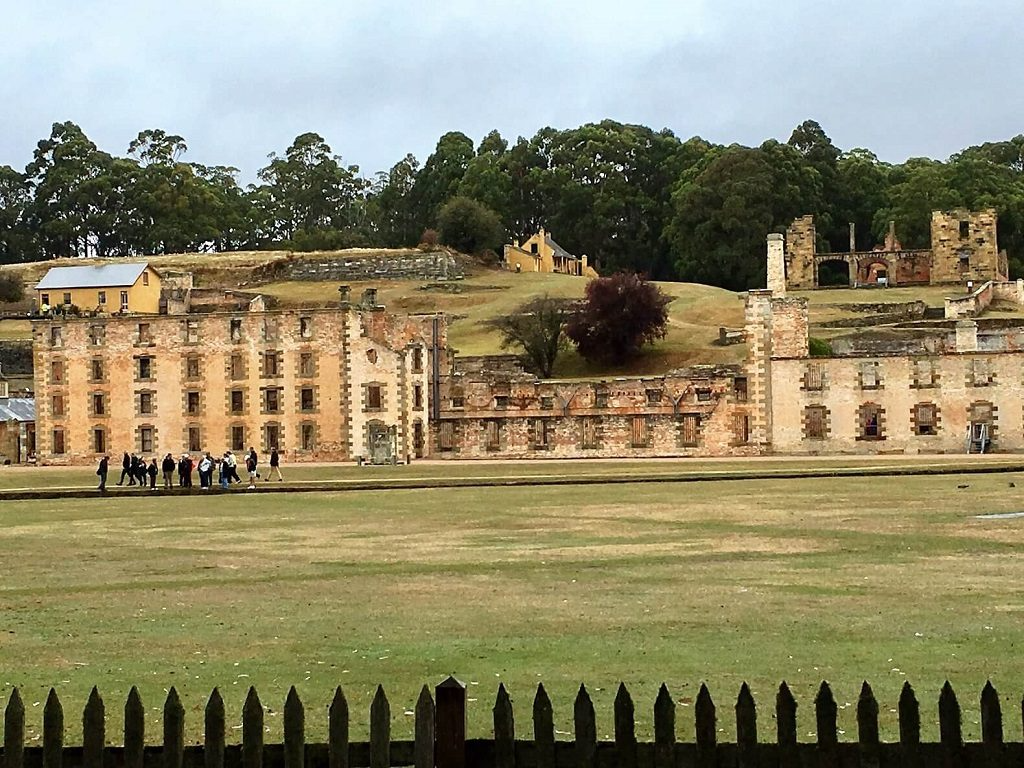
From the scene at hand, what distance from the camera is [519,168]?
14575 cm

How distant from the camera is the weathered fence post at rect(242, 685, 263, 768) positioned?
8047 millimetres

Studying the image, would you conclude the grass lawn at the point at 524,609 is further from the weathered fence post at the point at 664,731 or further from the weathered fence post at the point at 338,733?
the weathered fence post at the point at 664,731

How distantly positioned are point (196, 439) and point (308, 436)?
5.62 meters

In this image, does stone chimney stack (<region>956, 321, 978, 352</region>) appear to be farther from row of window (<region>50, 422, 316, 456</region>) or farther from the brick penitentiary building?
row of window (<region>50, 422, 316, 456</region>)

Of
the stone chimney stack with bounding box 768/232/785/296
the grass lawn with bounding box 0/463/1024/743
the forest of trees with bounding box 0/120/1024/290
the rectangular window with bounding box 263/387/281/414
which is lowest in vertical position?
the grass lawn with bounding box 0/463/1024/743

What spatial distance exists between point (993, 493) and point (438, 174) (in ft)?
381

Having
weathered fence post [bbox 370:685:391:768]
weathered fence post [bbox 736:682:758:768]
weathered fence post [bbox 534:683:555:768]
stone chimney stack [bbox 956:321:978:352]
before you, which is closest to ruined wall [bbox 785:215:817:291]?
stone chimney stack [bbox 956:321:978:352]

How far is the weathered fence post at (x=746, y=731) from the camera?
8062mm

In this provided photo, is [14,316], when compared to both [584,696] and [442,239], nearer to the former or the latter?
[442,239]

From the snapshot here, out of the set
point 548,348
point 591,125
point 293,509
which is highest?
point 591,125

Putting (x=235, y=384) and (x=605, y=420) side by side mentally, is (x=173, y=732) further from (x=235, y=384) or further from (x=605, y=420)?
(x=235, y=384)

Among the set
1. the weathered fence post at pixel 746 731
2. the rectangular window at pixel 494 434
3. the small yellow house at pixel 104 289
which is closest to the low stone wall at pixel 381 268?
the small yellow house at pixel 104 289

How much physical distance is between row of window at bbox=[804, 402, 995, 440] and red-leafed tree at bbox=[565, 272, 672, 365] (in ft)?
63.9

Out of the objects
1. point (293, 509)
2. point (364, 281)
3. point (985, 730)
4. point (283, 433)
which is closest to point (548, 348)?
point (283, 433)
